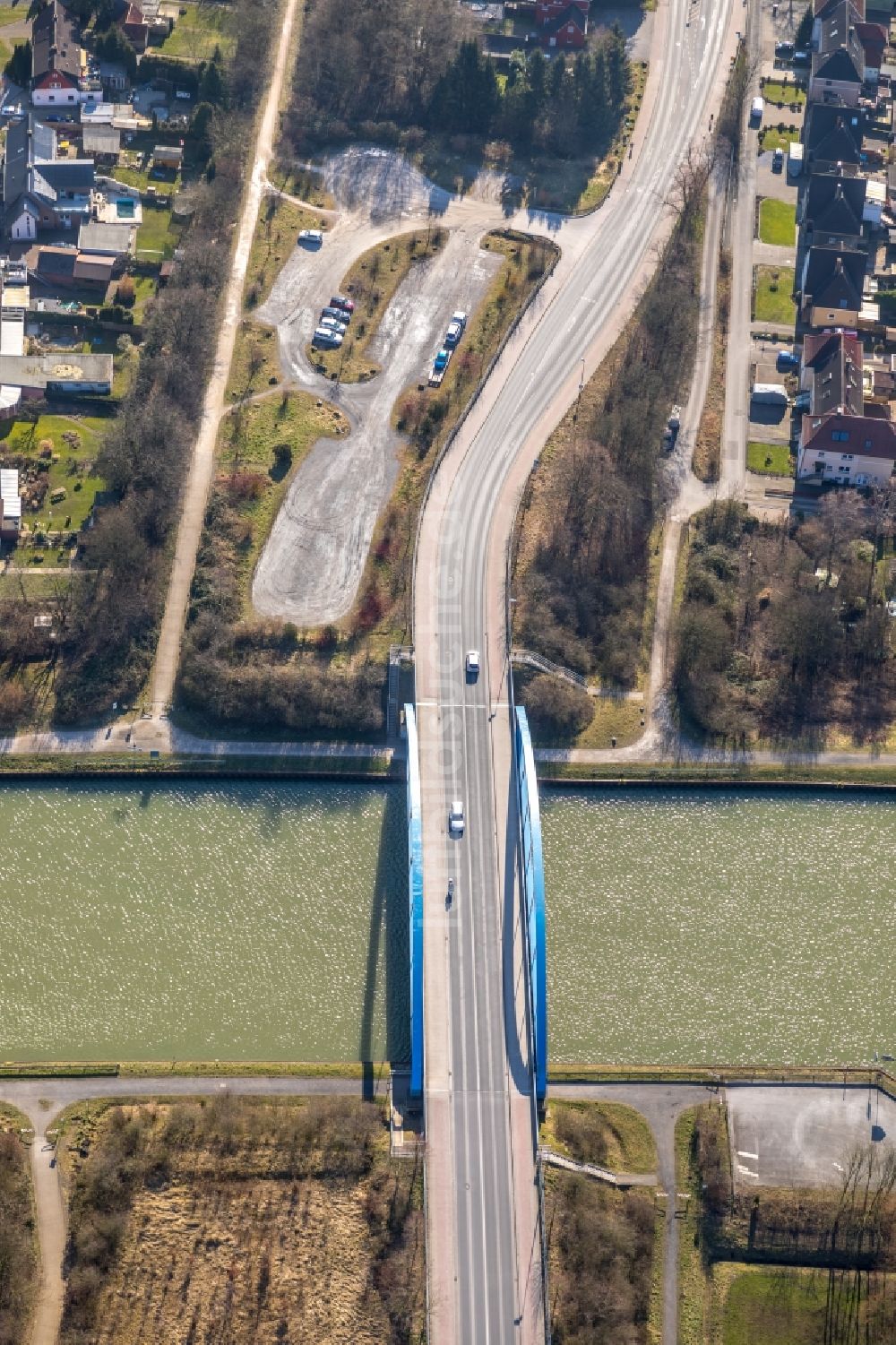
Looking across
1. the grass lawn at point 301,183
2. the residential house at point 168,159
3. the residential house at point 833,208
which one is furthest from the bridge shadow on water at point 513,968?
the residential house at point 168,159

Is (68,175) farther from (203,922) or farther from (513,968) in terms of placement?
(513,968)

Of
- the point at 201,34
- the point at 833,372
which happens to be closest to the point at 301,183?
the point at 201,34

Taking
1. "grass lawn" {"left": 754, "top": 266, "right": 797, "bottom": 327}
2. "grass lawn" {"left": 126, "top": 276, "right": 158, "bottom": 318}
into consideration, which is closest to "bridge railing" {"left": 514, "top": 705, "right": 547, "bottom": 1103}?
"grass lawn" {"left": 754, "top": 266, "right": 797, "bottom": 327}

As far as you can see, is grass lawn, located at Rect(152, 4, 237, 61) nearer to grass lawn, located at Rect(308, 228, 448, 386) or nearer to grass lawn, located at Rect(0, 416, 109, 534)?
grass lawn, located at Rect(308, 228, 448, 386)

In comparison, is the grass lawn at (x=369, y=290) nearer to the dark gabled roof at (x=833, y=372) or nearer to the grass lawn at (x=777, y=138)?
the dark gabled roof at (x=833, y=372)

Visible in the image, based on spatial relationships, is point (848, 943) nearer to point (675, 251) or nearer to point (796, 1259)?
point (796, 1259)

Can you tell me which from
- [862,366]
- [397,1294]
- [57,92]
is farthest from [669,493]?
[57,92]
